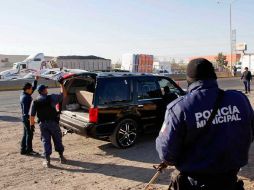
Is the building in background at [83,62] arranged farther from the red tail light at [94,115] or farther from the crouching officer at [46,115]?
the crouching officer at [46,115]

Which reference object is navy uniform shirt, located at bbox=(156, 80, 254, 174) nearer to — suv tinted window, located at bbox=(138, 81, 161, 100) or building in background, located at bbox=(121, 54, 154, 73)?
suv tinted window, located at bbox=(138, 81, 161, 100)

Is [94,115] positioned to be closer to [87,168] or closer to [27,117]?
[87,168]

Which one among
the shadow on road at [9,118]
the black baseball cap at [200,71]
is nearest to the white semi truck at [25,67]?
the shadow on road at [9,118]

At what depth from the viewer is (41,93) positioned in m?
7.32

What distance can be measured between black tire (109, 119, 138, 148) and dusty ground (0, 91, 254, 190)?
6.4 inches

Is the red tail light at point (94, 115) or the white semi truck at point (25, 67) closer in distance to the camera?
the red tail light at point (94, 115)

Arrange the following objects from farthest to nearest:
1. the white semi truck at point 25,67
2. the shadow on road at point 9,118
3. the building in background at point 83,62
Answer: the building in background at point 83,62
the white semi truck at point 25,67
the shadow on road at point 9,118

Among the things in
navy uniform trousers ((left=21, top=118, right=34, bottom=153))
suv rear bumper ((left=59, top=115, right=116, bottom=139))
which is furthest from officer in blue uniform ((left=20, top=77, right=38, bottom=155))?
suv rear bumper ((left=59, top=115, right=116, bottom=139))

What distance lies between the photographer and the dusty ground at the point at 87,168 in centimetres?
628

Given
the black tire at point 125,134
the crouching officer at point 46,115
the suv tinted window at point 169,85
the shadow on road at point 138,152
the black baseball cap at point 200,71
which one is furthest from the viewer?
the suv tinted window at point 169,85

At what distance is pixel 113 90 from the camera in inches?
329

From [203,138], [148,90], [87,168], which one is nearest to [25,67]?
[148,90]

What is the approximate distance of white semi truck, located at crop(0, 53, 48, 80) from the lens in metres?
40.5

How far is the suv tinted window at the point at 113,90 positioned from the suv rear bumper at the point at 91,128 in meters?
0.51
